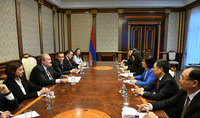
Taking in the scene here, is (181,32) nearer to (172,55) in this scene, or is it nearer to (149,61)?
(172,55)

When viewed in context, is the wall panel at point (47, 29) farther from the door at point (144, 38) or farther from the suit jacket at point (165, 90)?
the suit jacket at point (165, 90)

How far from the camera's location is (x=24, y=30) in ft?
13.1

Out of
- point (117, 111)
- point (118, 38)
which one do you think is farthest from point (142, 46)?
point (117, 111)

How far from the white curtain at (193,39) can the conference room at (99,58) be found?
0.04 metres

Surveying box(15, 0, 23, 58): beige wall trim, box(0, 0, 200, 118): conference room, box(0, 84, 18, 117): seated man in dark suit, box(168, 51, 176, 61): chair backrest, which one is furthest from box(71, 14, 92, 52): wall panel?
box(0, 84, 18, 117): seated man in dark suit

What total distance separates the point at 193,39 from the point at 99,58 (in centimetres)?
412

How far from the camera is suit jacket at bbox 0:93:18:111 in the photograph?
1366 millimetres

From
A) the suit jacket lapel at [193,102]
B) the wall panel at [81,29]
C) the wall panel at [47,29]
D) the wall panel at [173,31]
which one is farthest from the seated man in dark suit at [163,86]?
the wall panel at [173,31]

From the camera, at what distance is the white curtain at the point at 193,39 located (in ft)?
18.4

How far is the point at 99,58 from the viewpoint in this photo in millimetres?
7016

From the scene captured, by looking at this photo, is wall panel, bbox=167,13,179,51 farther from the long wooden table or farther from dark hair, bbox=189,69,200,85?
dark hair, bbox=189,69,200,85

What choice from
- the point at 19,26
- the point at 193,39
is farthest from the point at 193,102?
the point at 193,39

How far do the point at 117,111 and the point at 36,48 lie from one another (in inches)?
163

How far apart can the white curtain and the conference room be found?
40 millimetres
